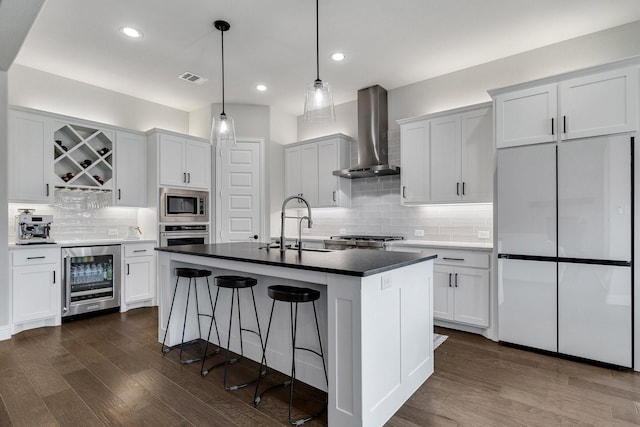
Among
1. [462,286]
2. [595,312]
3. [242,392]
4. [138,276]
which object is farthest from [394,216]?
[138,276]

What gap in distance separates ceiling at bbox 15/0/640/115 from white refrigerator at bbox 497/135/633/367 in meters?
1.23

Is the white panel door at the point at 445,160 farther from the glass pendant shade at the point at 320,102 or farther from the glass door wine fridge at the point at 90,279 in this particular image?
the glass door wine fridge at the point at 90,279

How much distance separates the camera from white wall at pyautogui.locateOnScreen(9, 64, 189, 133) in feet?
13.8

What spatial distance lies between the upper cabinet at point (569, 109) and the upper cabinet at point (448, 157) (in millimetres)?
431

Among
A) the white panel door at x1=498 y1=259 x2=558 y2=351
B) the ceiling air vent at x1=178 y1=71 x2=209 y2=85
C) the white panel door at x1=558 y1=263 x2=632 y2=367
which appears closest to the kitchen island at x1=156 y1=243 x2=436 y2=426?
the white panel door at x1=498 y1=259 x2=558 y2=351

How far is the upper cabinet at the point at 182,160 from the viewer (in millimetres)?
4902

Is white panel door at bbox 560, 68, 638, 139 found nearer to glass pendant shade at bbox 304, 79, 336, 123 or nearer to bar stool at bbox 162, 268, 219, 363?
glass pendant shade at bbox 304, 79, 336, 123

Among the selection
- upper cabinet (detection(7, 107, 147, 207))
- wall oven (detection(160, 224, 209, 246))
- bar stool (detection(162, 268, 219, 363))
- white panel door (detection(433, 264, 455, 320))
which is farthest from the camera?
wall oven (detection(160, 224, 209, 246))

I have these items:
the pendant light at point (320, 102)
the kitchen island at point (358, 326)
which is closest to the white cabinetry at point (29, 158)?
the kitchen island at point (358, 326)

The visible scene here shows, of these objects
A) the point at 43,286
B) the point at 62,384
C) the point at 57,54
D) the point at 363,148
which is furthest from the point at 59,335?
the point at 363,148

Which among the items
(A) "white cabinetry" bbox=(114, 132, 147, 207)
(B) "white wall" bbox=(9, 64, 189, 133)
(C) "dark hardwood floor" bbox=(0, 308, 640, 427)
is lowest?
(C) "dark hardwood floor" bbox=(0, 308, 640, 427)

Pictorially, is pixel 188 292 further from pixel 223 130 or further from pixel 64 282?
pixel 64 282

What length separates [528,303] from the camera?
127 inches

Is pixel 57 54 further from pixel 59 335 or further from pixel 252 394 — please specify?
pixel 252 394
